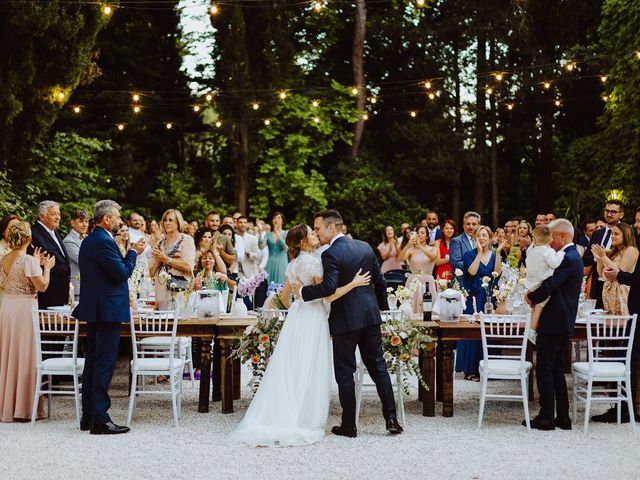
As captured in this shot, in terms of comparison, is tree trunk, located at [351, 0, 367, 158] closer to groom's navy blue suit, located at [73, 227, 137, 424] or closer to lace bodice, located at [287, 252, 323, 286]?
lace bodice, located at [287, 252, 323, 286]

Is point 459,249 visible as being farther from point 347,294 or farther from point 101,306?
point 101,306

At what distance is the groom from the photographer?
5660mm

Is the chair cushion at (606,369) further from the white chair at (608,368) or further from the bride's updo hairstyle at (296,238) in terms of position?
the bride's updo hairstyle at (296,238)

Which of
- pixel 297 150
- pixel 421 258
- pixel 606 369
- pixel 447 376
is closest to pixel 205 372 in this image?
pixel 447 376

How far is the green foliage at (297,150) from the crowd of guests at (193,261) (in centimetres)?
668

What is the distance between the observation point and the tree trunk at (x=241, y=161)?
56.4 ft

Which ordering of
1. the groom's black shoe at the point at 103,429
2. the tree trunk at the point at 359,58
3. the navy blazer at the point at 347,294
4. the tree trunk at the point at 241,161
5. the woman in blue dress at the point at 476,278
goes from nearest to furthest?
the navy blazer at the point at 347,294 → the groom's black shoe at the point at 103,429 → the woman in blue dress at the point at 476,278 → the tree trunk at the point at 241,161 → the tree trunk at the point at 359,58

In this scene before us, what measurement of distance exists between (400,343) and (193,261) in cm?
258

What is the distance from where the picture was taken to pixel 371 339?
5.80m

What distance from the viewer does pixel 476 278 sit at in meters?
8.12

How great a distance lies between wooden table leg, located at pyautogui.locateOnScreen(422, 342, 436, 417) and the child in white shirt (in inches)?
33.1

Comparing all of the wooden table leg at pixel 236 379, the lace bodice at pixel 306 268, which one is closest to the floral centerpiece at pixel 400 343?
the lace bodice at pixel 306 268

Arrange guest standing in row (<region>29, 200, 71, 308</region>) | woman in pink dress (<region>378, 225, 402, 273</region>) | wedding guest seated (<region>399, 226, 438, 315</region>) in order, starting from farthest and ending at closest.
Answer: woman in pink dress (<region>378, 225, 402, 273</region>) < wedding guest seated (<region>399, 226, 438, 315</region>) < guest standing in row (<region>29, 200, 71, 308</region>)

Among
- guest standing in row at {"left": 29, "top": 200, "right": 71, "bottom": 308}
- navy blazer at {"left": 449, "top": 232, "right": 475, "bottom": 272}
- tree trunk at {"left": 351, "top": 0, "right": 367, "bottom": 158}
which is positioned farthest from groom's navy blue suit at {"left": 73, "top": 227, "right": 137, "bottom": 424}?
tree trunk at {"left": 351, "top": 0, "right": 367, "bottom": 158}
